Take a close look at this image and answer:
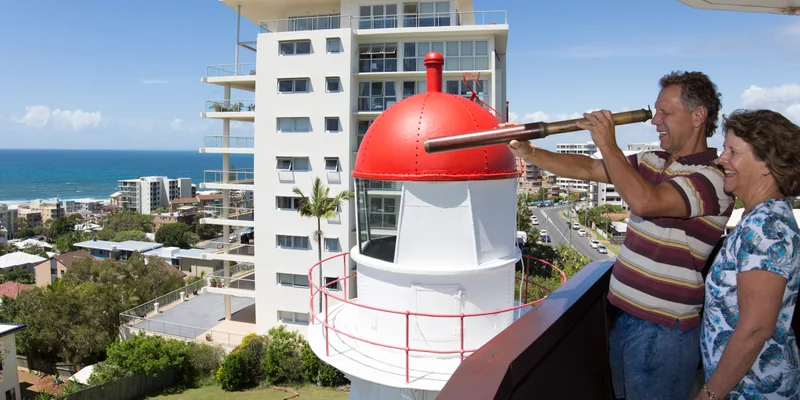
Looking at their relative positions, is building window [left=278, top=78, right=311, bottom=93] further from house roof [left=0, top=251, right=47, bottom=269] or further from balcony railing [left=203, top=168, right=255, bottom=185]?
house roof [left=0, top=251, right=47, bottom=269]

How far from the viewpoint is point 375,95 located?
1217 inches

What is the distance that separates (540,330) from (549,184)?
12869 cm

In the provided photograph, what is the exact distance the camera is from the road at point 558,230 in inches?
2438

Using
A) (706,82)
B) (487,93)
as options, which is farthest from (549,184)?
(706,82)

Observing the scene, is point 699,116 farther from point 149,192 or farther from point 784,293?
point 149,192

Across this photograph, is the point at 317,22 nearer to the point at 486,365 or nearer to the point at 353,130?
the point at 353,130

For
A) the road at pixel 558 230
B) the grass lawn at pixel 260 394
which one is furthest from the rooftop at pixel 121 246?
the road at pixel 558 230

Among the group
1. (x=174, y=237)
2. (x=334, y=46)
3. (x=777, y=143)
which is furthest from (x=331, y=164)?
(x=174, y=237)

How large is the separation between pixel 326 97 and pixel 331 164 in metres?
3.99

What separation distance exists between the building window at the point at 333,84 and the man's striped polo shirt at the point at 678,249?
27.9 m

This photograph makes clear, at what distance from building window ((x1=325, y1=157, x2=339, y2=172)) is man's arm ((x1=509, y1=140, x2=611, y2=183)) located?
26.7 m

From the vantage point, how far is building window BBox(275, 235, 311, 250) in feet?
102

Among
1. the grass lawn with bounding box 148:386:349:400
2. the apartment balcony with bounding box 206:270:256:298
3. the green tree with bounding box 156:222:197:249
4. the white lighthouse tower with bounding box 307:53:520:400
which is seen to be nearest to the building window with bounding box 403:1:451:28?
the apartment balcony with bounding box 206:270:256:298

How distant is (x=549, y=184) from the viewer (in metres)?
126
